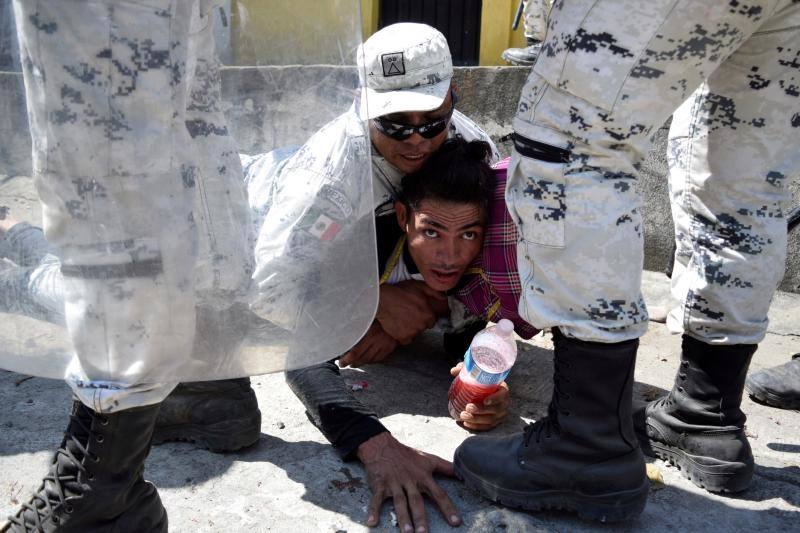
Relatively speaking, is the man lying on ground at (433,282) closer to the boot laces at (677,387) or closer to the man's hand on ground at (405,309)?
the man's hand on ground at (405,309)

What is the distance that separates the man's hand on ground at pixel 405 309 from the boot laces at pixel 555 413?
90 cm

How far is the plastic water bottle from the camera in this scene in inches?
84.2

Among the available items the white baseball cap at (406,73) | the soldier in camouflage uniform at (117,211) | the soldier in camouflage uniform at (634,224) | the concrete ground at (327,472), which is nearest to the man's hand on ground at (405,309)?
the concrete ground at (327,472)

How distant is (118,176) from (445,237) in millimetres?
1265

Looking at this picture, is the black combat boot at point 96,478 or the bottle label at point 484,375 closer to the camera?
the black combat boot at point 96,478

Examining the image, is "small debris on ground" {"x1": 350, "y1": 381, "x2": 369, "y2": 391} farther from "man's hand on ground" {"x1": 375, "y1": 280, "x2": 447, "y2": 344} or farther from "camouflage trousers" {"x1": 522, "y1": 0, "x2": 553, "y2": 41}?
"camouflage trousers" {"x1": 522, "y1": 0, "x2": 553, "y2": 41}

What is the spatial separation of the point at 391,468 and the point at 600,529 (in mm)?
470

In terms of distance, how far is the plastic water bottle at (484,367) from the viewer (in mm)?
2139

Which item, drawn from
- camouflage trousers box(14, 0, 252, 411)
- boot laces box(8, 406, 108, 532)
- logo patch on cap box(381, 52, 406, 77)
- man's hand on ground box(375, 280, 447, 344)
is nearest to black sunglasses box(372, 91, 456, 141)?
logo patch on cap box(381, 52, 406, 77)

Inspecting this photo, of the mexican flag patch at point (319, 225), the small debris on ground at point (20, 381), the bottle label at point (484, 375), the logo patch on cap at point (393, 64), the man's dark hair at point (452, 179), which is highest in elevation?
the logo patch on cap at point (393, 64)

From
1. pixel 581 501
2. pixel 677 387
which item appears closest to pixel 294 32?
pixel 581 501

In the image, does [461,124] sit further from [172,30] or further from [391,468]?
[172,30]

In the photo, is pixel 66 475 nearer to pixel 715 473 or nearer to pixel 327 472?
pixel 327 472

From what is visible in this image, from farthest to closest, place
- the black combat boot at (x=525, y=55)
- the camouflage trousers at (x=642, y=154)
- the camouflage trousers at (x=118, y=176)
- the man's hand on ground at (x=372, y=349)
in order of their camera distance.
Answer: the black combat boot at (x=525, y=55) → the man's hand on ground at (x=372, y=349) → the camouflage trousers at (x=642, y=154) → the camouflage trousers at (x=118, y=176)
